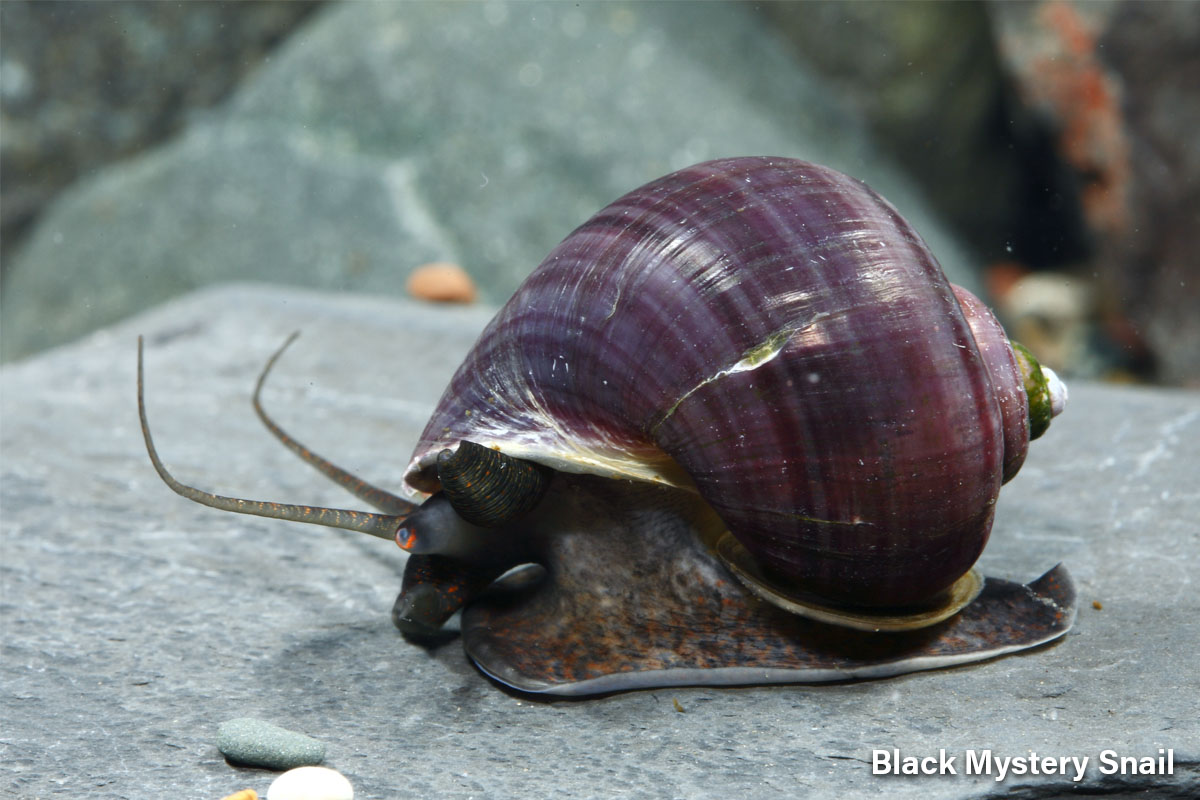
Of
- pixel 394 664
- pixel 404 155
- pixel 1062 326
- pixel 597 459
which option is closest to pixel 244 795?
pixel 394 664

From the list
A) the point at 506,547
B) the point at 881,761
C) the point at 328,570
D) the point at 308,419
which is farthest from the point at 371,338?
the point at 881,761

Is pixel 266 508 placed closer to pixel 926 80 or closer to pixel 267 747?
pixel 267 747

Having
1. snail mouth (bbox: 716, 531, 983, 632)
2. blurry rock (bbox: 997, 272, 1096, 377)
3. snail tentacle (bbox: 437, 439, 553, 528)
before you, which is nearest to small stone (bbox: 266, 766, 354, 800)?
snail tentacle (bbox: 437, 439, 553, 528)

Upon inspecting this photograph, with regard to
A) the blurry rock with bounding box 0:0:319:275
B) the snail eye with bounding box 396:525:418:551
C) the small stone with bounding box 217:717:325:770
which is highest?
the blurry rock with bounding box 0:0:319:275

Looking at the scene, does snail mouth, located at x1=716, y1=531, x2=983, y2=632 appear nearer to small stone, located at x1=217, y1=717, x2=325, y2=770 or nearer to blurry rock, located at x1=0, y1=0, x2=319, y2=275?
small stone, located at x1=217, y1=717, x2=325, y2=770

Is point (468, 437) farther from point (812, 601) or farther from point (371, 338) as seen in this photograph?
point (371, 338)
